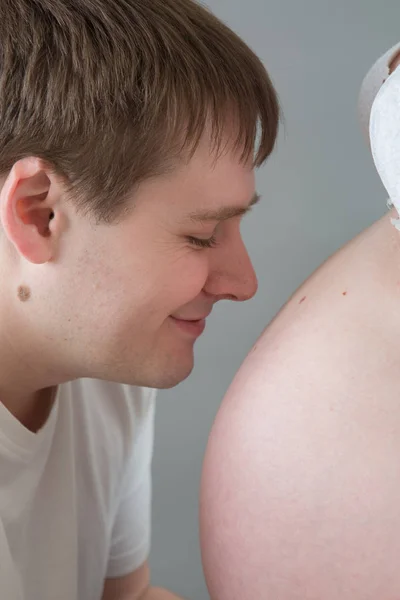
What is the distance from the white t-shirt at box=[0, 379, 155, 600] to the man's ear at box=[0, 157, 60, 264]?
0.17m

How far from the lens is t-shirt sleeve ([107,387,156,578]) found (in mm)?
1049

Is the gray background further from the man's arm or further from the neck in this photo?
the neck

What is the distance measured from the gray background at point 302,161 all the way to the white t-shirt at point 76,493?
230 mm

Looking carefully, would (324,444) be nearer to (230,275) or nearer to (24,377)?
(230,275)

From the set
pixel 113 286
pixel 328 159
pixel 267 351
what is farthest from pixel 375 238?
pixel 328 159

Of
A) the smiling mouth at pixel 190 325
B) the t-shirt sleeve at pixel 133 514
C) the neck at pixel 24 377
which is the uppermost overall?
the smiling mouth at pixel 190 325

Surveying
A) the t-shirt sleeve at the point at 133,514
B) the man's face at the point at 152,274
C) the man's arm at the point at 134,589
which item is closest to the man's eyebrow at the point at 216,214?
the man's face at the point at 152,274

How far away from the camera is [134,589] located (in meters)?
1.06

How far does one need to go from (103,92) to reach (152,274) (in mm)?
167

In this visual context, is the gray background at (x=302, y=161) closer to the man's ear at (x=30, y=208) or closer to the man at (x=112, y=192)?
the man at (x=112, y=192)

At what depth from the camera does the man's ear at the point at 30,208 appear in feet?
2.24

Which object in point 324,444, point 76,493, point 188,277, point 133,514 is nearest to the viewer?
point 324,444

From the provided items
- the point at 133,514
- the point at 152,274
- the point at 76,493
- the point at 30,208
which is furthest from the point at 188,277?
the point at 133,514

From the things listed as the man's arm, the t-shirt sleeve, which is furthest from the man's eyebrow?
the man's arm
